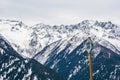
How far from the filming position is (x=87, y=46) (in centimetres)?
3180
